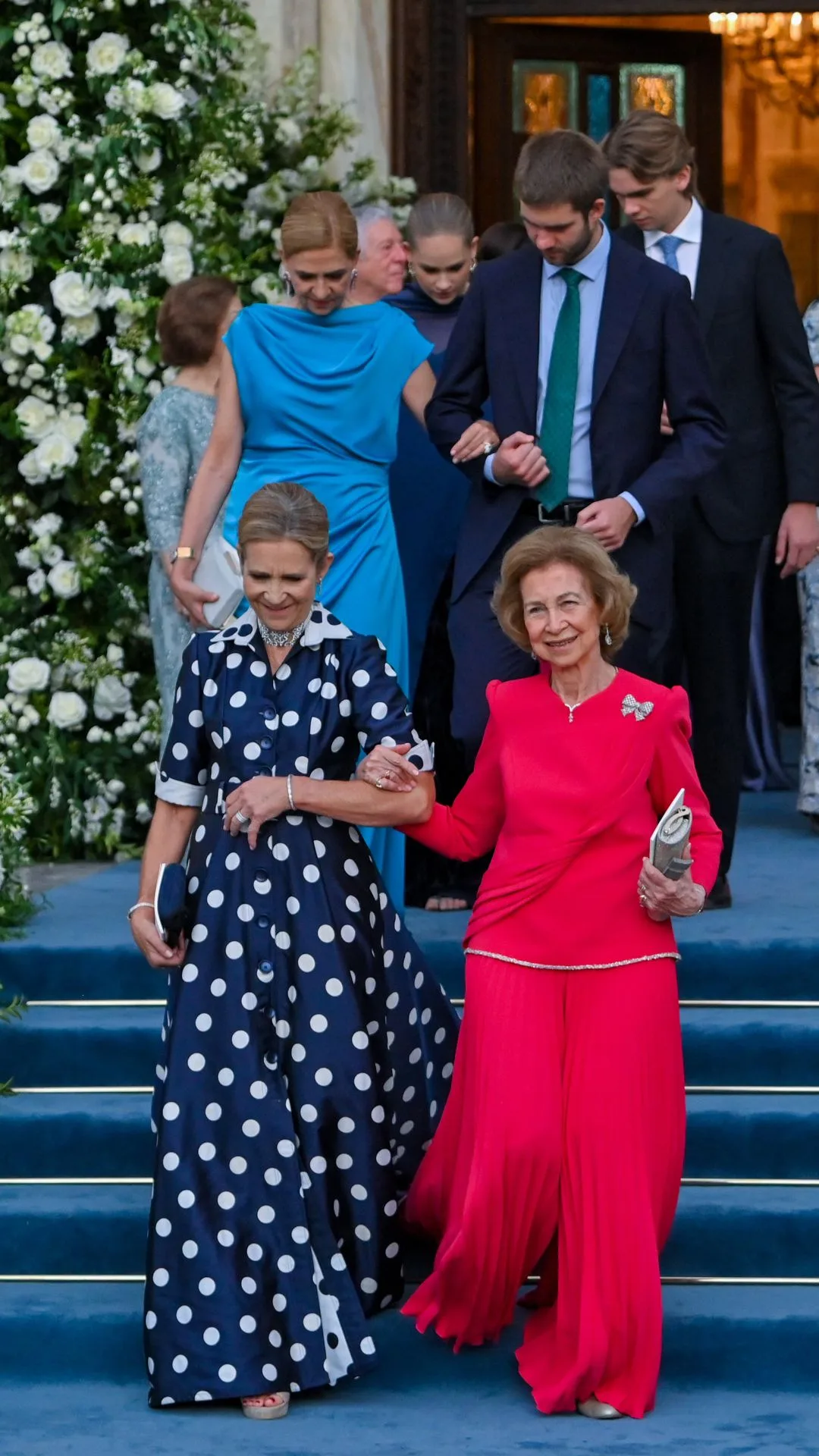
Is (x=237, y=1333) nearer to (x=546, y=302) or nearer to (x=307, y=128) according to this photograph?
(x=546, y=302)

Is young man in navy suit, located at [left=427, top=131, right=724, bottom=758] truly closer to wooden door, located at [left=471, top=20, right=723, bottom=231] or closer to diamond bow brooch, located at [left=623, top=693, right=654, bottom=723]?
diamond bow brooch, located at [left=623, top=693, right=654, bottom=723]

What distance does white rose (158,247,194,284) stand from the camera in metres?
7.11

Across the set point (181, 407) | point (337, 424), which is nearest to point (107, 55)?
point (181, 407)

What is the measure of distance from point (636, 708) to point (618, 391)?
124cm

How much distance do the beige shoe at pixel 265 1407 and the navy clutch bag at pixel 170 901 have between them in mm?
759

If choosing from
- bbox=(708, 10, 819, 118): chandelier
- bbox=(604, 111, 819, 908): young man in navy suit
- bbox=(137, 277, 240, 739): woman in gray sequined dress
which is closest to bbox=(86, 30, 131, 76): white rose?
bbox=(137, 277, 240, 739): woman in gray sequined dress

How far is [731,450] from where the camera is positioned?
18.8ft

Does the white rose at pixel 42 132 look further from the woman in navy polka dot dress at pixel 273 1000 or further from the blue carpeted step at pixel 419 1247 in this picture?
the blue carpeted step at pixel 419 1247

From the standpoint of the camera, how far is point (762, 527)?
5.76m

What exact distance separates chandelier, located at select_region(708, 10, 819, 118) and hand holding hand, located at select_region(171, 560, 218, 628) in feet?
20.6

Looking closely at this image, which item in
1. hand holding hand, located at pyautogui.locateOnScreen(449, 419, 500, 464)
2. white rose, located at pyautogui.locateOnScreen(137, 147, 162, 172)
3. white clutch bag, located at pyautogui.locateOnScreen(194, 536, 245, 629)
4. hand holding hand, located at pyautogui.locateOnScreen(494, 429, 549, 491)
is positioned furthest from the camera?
white rose, located at pyautogui.locateOnScreen(137, 147, 162, 172)

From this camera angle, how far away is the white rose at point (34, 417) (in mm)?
7137

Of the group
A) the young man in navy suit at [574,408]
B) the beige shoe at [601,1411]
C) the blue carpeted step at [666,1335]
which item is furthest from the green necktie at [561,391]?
the beige shoe at [601,1411]

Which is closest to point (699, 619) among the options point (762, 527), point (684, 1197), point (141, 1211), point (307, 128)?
point (762, 527)
